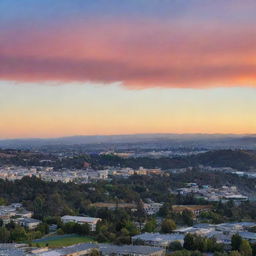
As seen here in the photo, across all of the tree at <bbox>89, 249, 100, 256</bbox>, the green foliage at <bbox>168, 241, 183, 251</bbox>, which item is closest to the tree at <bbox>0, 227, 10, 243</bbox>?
the tree at <bbox>89, 249, 100, 256</bbox>

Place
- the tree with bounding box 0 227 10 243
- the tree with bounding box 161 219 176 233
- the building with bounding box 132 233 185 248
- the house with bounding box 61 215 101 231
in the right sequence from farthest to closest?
1. the house with bounding box 61 215 101 231
2. the tree with bounding box 161 219 176 233
3. the tree with bounding box 0 227 10 243
4. the building with bounding box 132 233 185 248

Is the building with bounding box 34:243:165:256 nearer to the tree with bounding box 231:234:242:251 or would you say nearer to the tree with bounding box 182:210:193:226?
the tree with bounding box 231:234:242:251

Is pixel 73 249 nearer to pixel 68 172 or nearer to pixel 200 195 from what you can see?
pixel 200 195

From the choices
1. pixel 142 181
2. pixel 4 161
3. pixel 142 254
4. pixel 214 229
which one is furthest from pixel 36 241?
pixel 4 161

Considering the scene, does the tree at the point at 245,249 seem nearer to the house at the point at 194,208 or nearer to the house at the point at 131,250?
the house at the point at 131,250

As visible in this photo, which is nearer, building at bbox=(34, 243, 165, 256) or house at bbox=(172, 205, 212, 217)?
building at bbox=(34, 243, 165, 256)

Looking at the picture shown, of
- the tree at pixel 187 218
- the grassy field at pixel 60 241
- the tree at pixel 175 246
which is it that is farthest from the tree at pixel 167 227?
the tree at pixel 175 246
